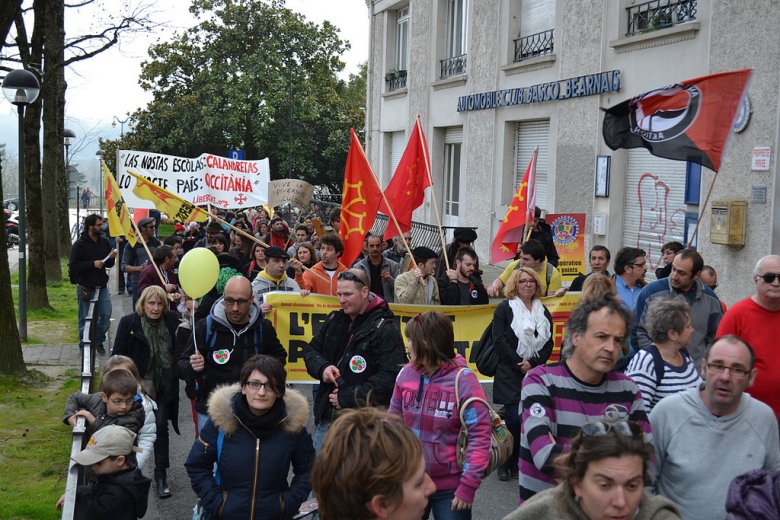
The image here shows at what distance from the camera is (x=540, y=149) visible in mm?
18578

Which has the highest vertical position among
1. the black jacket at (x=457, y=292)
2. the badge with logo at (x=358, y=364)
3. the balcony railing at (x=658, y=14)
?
the balcony railing at (x=658, y=14)

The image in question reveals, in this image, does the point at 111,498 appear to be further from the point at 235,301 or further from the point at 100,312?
the point at 100,312

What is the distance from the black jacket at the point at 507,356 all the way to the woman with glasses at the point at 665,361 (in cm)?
227

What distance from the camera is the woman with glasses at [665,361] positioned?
448cm

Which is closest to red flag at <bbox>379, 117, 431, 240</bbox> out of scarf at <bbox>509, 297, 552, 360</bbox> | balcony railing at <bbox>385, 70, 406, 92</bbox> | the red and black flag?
the red and black flag

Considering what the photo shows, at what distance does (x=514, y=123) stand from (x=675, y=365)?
51.9 feet

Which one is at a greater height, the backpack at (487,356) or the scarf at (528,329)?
the scarf at (528,329)

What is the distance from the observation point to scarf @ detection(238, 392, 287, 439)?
445 cm

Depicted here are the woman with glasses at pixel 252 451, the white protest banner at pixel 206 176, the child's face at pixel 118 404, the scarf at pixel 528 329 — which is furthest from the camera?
the white protest banner at pixel 206 176

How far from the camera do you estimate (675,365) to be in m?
4.56

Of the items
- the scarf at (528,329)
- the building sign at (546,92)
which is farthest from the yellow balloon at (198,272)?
the building sign at (546,92)

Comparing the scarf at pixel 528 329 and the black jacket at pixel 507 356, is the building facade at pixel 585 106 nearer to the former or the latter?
the scarf at pixel 528 329

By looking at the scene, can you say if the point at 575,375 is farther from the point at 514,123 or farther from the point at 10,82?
the point at 514,123

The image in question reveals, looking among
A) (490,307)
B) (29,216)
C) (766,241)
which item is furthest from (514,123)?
(490,307)
